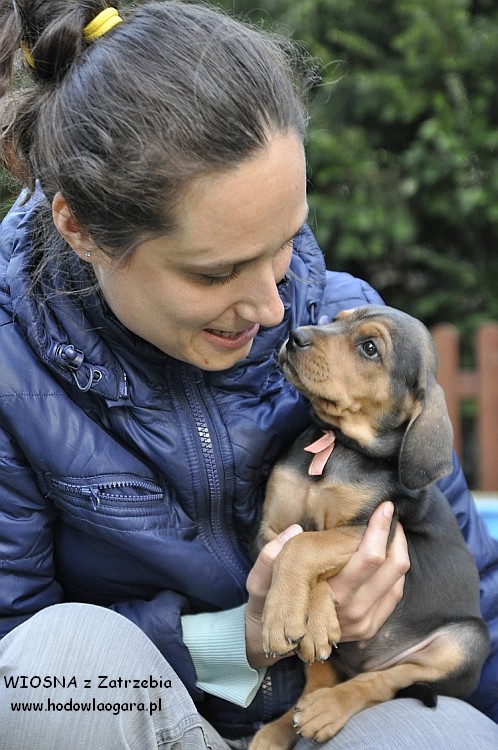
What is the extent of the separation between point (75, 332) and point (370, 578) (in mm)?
1017

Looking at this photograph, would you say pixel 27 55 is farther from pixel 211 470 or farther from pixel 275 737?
pixel 275 737

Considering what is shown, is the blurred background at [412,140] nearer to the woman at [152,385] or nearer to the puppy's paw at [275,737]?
the woman at [152,385]

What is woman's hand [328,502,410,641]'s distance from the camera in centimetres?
262

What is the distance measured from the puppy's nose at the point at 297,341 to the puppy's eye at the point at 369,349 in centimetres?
20

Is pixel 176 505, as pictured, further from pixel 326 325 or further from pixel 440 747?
pixel 440 747

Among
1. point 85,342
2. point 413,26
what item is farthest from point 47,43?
point 413,26

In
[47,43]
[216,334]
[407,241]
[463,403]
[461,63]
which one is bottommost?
[463,403]

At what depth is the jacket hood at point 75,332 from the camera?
2.60 meters

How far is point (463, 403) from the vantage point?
21.6 ft

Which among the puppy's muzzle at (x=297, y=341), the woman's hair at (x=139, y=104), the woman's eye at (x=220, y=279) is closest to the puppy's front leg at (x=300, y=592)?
the puppy's muzzle at (x=297, y=341)

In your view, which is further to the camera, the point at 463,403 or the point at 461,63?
the point at 463,403

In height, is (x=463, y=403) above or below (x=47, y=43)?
below

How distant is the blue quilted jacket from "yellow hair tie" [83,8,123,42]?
524 mm

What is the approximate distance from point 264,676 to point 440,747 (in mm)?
596
